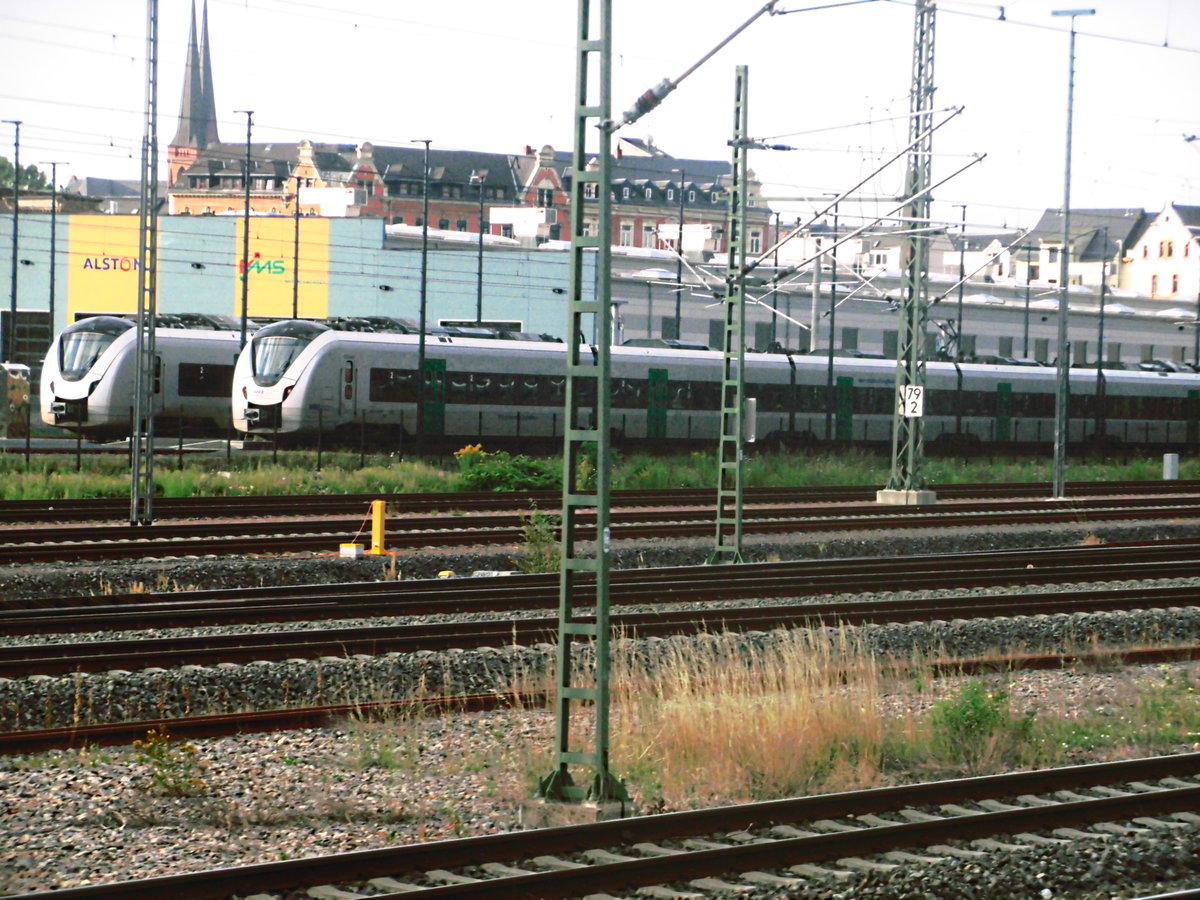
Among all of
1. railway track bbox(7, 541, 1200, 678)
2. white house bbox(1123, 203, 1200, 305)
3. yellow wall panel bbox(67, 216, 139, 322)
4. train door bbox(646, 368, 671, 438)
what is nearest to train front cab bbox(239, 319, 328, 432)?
train door bbox(646, 368, 671, 438)

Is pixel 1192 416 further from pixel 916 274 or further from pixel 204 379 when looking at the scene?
pixel 204 379

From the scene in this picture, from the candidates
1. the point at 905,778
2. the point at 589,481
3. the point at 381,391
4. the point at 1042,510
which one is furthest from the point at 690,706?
the point at 381,391

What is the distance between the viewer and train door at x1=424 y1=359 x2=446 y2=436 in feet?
119

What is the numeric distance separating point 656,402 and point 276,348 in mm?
10277

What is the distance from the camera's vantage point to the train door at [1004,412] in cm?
4559

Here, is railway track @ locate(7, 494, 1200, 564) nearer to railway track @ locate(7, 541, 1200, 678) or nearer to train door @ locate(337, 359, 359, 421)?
railway track @ locate(7, 541, 1200, 678)

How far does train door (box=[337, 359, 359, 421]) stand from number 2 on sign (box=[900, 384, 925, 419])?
1392 cm

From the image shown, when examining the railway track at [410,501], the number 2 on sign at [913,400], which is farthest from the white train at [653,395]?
the number 2 on sign at [913,400]

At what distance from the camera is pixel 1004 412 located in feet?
150

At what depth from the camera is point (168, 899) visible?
6.95 m

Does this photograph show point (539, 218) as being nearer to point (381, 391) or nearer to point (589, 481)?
point (381, 391)

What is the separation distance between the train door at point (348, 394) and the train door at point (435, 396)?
180 cm

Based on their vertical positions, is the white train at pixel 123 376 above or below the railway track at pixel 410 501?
above

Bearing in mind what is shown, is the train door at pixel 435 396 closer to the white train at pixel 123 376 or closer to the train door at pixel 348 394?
the train door at pixel 348 394
